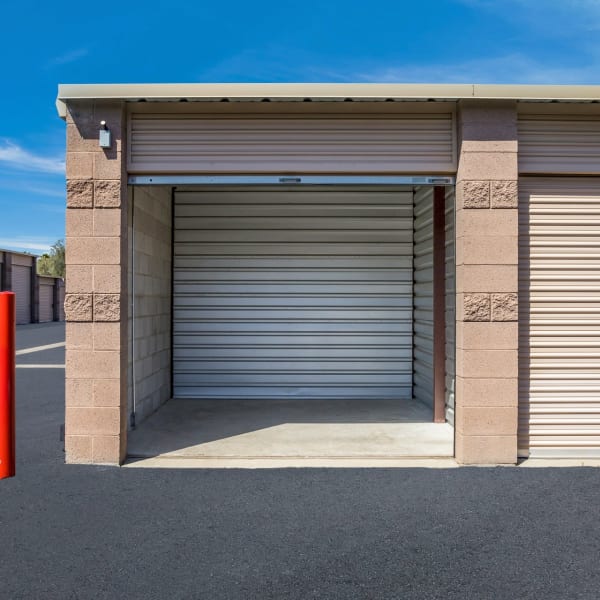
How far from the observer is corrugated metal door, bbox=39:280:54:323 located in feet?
127

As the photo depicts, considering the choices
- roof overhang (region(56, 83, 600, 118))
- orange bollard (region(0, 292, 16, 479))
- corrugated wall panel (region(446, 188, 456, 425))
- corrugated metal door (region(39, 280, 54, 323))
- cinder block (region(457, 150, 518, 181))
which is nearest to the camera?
orange bollard (region(0, 292, 16, 479))

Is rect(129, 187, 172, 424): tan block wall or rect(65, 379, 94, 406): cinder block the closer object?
rect(65, 379, 94, 406): cinder block

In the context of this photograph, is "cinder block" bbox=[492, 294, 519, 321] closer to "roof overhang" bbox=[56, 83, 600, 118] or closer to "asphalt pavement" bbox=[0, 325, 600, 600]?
"asphalt pavement" bbox=[0, 325, 600, 600]

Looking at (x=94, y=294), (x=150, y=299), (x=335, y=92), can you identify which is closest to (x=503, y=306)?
(x=335, y=92)

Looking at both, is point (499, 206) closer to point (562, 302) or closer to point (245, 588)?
point (562, 302)

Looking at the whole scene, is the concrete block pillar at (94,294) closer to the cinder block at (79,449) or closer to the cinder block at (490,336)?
the cinder block at (79,449)

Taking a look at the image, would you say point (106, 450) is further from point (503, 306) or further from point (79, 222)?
point (503, 306)

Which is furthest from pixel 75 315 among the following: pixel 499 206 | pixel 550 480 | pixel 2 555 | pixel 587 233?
pixel 587 233

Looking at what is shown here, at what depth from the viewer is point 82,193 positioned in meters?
6.04

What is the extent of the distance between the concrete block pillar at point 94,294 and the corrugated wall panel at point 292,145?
433 mm

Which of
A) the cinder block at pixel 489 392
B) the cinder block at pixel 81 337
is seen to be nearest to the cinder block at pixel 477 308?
the cinder block at pixel 489 392

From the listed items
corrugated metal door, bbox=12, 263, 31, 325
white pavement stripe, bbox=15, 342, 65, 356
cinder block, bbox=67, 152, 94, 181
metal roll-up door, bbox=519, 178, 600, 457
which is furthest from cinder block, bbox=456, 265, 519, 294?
corrugated metal door, bbox=12, 263, 31, 325

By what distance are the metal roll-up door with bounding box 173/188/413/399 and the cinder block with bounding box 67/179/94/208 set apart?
4.12 meters

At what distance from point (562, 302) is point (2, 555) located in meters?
5.93
